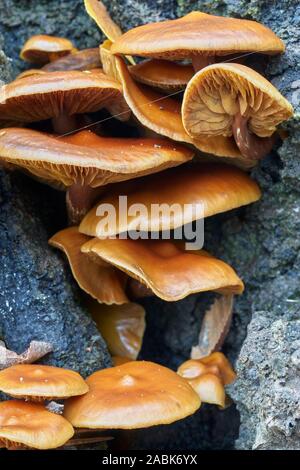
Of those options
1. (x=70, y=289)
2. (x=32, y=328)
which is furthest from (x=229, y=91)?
(x=32, y=328)

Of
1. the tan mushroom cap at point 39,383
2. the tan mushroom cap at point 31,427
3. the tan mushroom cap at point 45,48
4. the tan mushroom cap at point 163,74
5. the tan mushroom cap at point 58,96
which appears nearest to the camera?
the tan mushroom cap at point 31,427

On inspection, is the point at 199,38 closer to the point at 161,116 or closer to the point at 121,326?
the point at 161,116

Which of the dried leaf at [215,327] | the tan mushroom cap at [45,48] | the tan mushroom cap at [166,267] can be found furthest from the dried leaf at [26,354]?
the tan mushroom cap at [45,48]

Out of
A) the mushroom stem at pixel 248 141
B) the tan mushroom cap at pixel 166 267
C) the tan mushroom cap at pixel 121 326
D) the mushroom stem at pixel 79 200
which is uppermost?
the mushroom stem at pixel 248 141

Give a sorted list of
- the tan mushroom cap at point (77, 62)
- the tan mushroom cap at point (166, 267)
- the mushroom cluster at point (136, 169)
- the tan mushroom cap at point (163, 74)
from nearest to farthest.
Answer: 1. the mushroom cluster at point (136, 169)
2. the tan mushroom cap at point (166, 267)
3. the tan mushroom cap at point (163, 74)
4. the tan mushroom cap at point (77, 62)

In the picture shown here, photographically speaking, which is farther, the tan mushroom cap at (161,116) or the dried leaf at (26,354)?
the tan mushroom cap at (161,116)

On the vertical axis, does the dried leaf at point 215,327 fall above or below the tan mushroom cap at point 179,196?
below

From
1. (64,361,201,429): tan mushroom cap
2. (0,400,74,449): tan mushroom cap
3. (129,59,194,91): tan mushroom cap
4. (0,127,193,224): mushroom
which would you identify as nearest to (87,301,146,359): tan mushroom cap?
(64,361,201,429): tan mushroom cap

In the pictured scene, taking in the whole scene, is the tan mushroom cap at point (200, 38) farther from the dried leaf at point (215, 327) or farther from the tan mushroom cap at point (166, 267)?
the dried leaf at point (215, 327)
